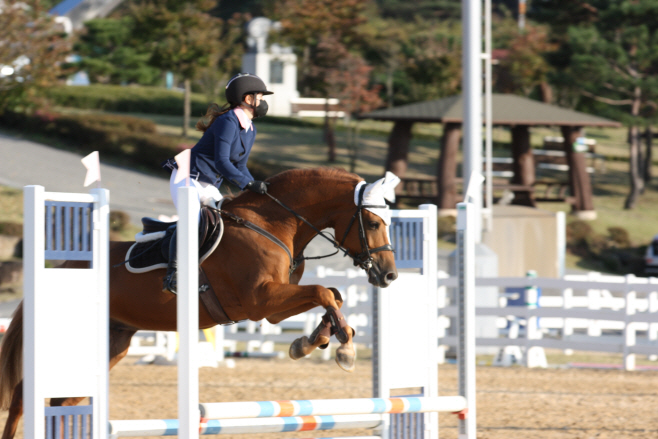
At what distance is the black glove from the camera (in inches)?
205

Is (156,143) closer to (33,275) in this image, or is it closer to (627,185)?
(627,185)

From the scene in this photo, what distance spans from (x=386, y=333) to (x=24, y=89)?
20.4m

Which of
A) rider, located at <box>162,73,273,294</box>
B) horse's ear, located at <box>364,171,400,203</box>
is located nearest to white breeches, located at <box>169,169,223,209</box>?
rider, located at <box>162,73,273,294</box>

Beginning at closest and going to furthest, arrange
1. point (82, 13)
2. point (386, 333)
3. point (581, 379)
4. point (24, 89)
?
1. point (386, 333)
2. point (581, 379)
3. point (24, 89)
4. point (82, 13)

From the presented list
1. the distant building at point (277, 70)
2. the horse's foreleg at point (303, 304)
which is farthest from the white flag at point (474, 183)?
the distant building at point (277, 70)

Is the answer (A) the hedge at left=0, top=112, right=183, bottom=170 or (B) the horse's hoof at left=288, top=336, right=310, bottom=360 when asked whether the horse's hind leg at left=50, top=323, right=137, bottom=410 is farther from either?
(A) the hedge at left=0, top=112, right=183, bottom=170

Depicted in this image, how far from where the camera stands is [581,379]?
9.73 metres

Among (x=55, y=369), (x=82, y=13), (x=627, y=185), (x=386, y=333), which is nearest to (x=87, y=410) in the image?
(x=55, y=369)

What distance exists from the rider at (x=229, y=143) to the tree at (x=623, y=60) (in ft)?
76.7

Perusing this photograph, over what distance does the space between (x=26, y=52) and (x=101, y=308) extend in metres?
19.3

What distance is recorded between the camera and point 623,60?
26641mm

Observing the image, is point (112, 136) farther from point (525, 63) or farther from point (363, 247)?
point (363, 247)

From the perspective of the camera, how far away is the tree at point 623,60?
26484 mm

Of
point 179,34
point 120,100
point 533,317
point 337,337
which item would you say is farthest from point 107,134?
point 337,337
